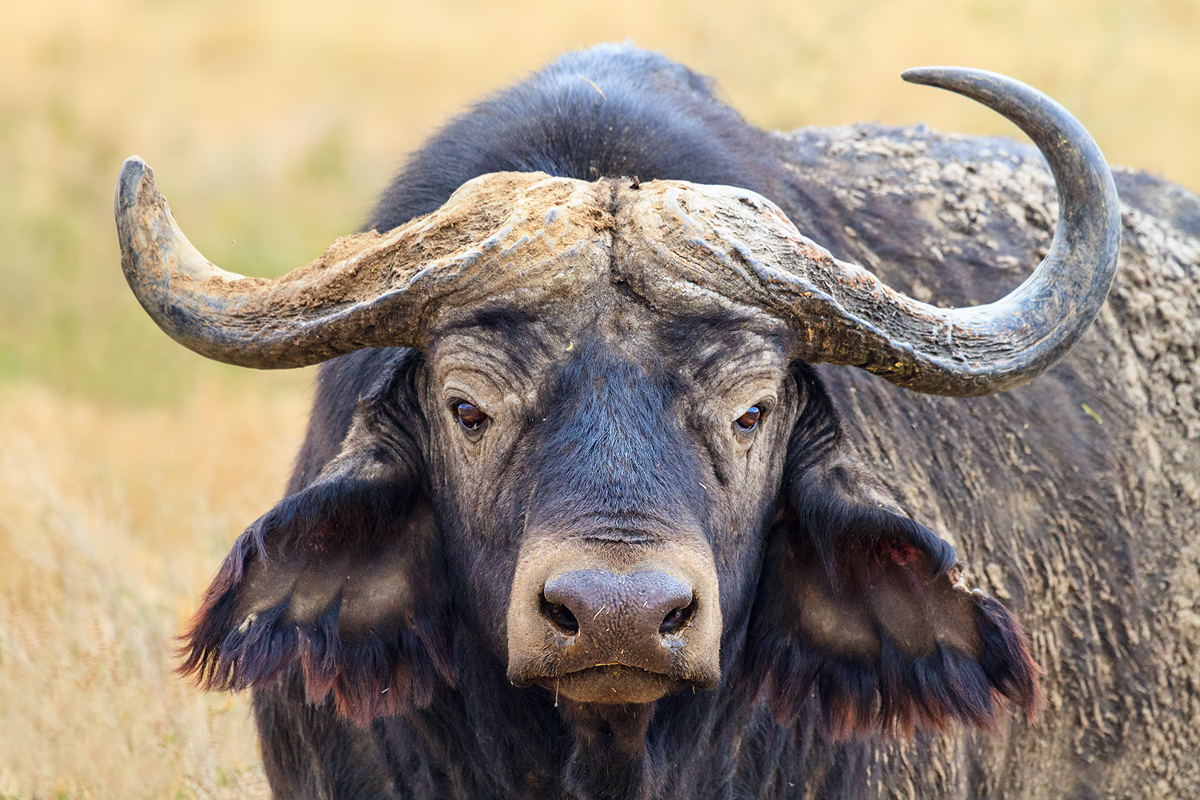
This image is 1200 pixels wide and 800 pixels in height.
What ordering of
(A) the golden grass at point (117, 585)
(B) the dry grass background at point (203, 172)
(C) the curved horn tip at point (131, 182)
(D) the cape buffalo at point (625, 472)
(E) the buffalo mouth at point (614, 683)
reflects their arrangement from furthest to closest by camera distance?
1. (B) the dry grass background at point (203, 172)
2. (A) the golden grass at point (117, 585)
3. (C) the curved horn tip at point (131, 182)
4. (D) the cape buffalo at point (625, 472)
5. (E) the buffalo mouth at point (614, 683)

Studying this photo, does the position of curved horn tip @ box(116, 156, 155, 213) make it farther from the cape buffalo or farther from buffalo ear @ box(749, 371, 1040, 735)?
buffalo ear @ box(749, 371, 1040, 735)

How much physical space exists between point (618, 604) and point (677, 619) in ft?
0.62

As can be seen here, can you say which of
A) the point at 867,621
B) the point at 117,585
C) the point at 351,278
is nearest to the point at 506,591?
the point at 351,278

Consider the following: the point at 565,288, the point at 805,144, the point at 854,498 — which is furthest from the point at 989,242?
the point at 565,288

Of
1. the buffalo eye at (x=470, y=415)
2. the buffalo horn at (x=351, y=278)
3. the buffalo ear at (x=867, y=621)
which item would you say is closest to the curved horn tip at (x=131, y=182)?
the buffalo horn at (x=351, y=278)

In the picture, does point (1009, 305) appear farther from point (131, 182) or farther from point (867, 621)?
point (131, 182)

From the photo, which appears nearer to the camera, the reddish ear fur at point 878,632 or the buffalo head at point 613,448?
the buffalo head at point 613,448

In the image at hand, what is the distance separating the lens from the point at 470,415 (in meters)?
3.34

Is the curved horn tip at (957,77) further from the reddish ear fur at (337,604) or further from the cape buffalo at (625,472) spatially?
the reddish ear fur at (337,604)

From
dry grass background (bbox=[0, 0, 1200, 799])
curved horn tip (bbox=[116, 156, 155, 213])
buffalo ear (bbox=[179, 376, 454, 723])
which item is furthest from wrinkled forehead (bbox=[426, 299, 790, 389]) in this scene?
dry grass background (bbox=[0, 0, 1200, 799])

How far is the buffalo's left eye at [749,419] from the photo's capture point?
3.33 meters

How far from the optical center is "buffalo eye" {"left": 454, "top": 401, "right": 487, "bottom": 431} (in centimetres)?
332

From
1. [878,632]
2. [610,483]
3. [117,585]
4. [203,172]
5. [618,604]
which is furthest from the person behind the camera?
[203,172]

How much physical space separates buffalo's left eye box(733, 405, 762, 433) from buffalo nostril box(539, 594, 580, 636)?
0.75 metres
